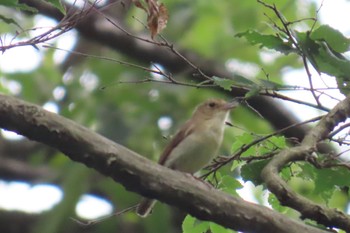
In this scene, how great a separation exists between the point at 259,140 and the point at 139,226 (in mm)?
7279

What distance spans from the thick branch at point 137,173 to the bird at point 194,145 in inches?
72.3

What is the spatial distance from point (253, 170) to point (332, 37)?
28.5 inches

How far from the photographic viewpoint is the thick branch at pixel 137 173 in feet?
12.6

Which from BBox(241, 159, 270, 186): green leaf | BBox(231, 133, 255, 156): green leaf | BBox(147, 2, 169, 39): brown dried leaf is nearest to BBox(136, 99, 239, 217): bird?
BBox(231, 133, 255, 156): green leaf

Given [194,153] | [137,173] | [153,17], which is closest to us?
[137,173]

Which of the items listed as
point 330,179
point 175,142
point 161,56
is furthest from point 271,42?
point 161,56

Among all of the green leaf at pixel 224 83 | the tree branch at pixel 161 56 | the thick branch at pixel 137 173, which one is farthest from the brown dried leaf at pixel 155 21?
the tree branch at pixel 161 56

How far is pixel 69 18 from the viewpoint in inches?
171

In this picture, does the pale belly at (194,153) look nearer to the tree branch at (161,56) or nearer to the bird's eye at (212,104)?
the bird's eye at (212,104)

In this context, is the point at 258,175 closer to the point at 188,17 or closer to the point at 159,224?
the point at 159,224

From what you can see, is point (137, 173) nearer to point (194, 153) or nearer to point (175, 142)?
point (194, 153)

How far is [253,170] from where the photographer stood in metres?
4.52

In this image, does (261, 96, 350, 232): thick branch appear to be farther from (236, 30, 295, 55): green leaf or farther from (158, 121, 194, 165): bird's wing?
(158, 121, 194, 165): bird's wing

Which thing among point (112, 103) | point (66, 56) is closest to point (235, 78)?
point (112, 103)
